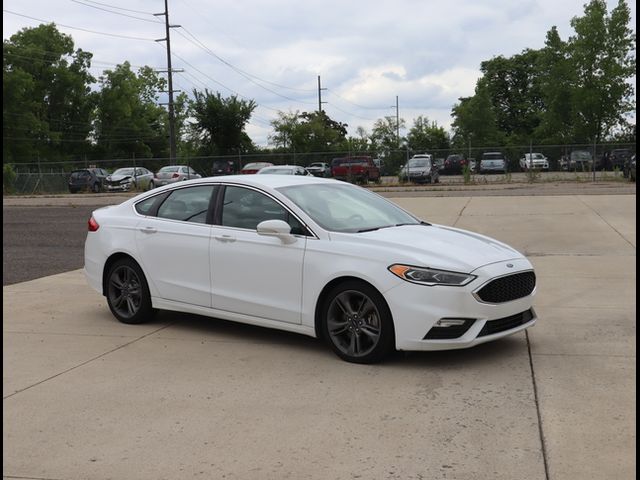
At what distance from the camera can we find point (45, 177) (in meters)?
44.8

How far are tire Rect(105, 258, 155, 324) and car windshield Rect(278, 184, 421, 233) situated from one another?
178cm

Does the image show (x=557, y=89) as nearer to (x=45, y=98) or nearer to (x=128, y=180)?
(x=128, y=180)

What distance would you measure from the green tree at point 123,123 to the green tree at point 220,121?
62.1ft

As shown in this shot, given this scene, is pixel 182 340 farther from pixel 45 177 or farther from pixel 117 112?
pixel 117 112

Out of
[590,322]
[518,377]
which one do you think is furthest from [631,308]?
[518,377]

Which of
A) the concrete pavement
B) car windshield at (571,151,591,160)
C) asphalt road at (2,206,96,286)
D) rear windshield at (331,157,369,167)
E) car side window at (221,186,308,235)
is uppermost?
car windshield at (571,151,591,160)

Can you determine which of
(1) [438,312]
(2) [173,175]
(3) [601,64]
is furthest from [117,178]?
(3) [601,64]

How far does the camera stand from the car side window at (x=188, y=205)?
22.5 ft

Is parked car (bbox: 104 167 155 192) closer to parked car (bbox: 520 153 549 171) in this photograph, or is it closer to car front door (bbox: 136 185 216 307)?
parked car (bbox: 520 153 549 171)

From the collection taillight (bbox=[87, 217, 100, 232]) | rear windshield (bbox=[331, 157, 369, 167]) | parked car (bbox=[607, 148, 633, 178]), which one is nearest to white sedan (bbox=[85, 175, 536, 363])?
taillight (bbox=[87, 217, 100, 232])

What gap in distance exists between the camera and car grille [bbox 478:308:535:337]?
558 centimetres

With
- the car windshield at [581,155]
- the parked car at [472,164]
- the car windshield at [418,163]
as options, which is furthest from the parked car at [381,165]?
the car windshield at [581,155]

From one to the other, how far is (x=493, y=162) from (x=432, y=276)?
37616mm

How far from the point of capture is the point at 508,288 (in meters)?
5.77
